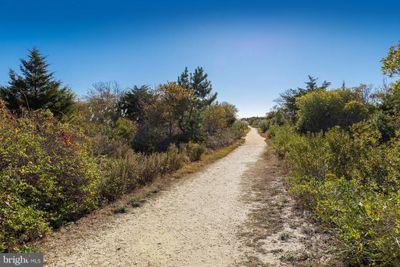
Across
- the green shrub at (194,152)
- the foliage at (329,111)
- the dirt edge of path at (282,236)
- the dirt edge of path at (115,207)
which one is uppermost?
the foliage at (329,111)

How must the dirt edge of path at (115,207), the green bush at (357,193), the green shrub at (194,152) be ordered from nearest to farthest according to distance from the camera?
the green bush at (357,193)
the dirt edge of path at (115,207)
the green shrub at (194,152)

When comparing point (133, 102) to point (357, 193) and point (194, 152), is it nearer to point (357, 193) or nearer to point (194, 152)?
point (194, 152)

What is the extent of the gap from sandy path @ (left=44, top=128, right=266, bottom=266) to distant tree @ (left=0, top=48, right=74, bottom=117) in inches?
620

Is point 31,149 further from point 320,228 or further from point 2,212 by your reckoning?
point 320,228

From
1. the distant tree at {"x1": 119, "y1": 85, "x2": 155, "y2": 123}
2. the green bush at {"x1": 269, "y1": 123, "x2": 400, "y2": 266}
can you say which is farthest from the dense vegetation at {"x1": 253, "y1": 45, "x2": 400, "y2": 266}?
the distant tree at {"x1": 119, "y1": 85, "x2": 155, "y2": 123}

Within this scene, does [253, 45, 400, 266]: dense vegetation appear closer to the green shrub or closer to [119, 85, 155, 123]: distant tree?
the green shrub

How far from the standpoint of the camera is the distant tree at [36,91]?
19922mm

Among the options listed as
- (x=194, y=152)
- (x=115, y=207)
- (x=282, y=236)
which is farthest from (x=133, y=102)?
(x=282, y=236)

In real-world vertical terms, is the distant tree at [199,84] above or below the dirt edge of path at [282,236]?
above

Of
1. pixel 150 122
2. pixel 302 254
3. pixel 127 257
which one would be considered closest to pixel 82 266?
pixel 127 257

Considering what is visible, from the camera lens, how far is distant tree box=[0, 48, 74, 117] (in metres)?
19.9

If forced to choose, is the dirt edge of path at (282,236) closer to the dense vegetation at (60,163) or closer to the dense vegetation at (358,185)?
the dense vegetation at (358,185)

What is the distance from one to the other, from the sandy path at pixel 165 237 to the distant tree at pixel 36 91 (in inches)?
620

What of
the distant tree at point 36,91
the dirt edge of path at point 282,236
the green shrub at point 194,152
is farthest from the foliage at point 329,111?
the distant tree at point 36,91
